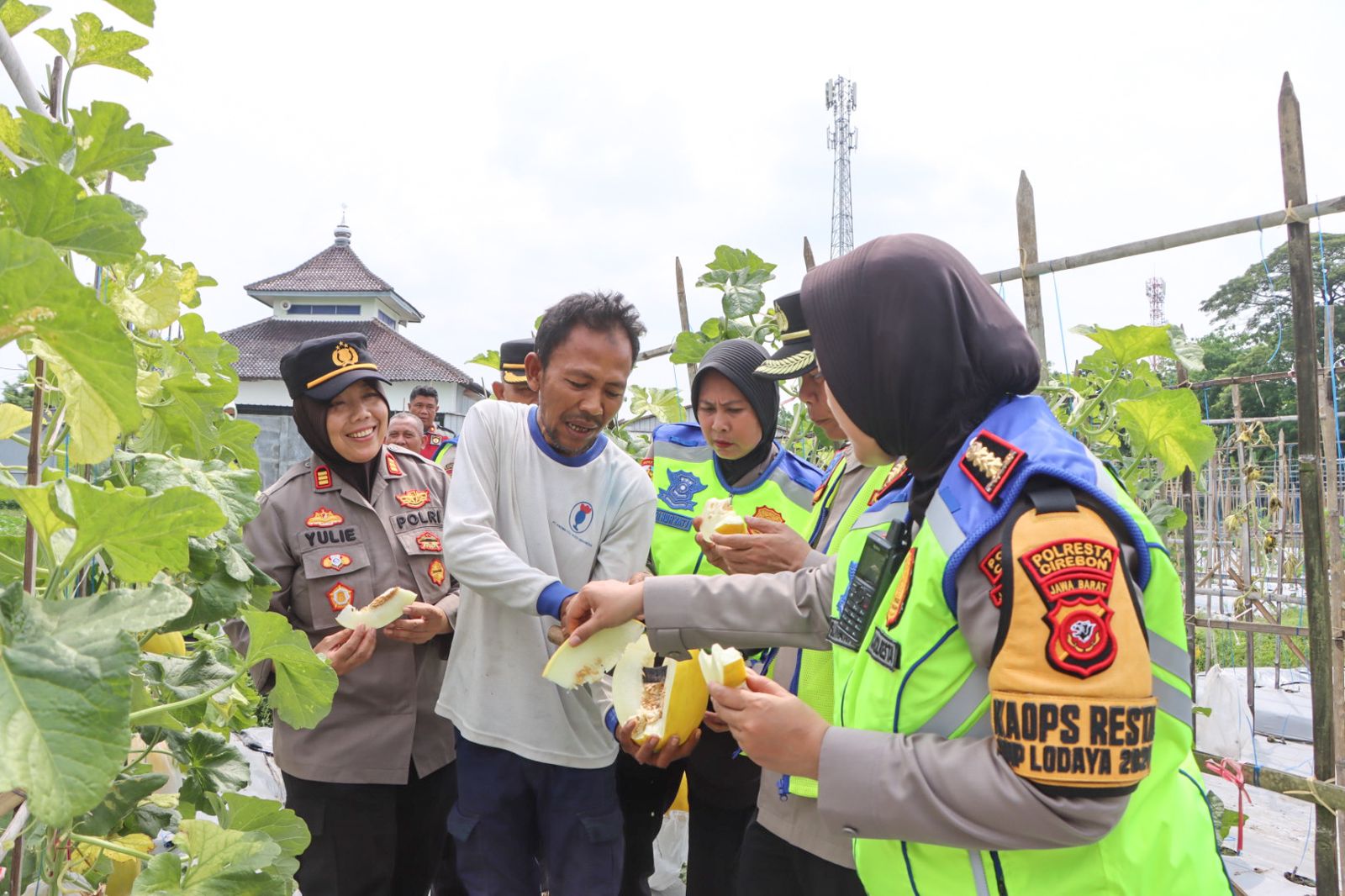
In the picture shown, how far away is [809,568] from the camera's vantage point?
6.29ft

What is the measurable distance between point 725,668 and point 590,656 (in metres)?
0.67

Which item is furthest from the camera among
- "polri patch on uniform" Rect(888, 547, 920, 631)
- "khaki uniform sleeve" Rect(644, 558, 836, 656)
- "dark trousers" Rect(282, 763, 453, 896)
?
"dark trousers" Rect(282, 763, 453, 896)

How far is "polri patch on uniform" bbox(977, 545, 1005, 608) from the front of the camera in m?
1.01

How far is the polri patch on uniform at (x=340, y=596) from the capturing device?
8.03 feet

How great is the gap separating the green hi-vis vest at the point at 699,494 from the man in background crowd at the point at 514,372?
1276 millimetres

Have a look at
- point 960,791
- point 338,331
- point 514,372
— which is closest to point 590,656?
point 960,791

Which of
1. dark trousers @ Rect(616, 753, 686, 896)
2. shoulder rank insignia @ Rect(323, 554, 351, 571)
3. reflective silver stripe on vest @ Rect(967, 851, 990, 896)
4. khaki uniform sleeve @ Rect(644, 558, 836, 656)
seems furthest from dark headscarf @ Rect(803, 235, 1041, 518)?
dark trousers @ Rect(616, 753, 686, 896)

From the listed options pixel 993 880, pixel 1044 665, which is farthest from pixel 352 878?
pixel 1044 665

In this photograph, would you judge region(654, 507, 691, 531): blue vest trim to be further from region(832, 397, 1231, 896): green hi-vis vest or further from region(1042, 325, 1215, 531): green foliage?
region(832, 397, 1231, 896): green hi-vis vest

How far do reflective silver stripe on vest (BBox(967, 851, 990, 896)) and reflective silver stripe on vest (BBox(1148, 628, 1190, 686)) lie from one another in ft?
1.08

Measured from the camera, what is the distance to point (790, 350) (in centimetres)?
257

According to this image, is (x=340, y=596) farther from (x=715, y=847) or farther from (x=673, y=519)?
(x=715, y=847)

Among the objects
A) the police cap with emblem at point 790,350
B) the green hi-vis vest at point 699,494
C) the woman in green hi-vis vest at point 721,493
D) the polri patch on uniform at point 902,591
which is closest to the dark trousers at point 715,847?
the woman in green hi-vis vest at point 721,493

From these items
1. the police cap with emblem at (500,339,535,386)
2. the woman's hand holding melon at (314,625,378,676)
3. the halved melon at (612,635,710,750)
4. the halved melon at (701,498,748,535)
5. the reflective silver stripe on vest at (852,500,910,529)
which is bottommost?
the halved melon at (612,635,710,750)
